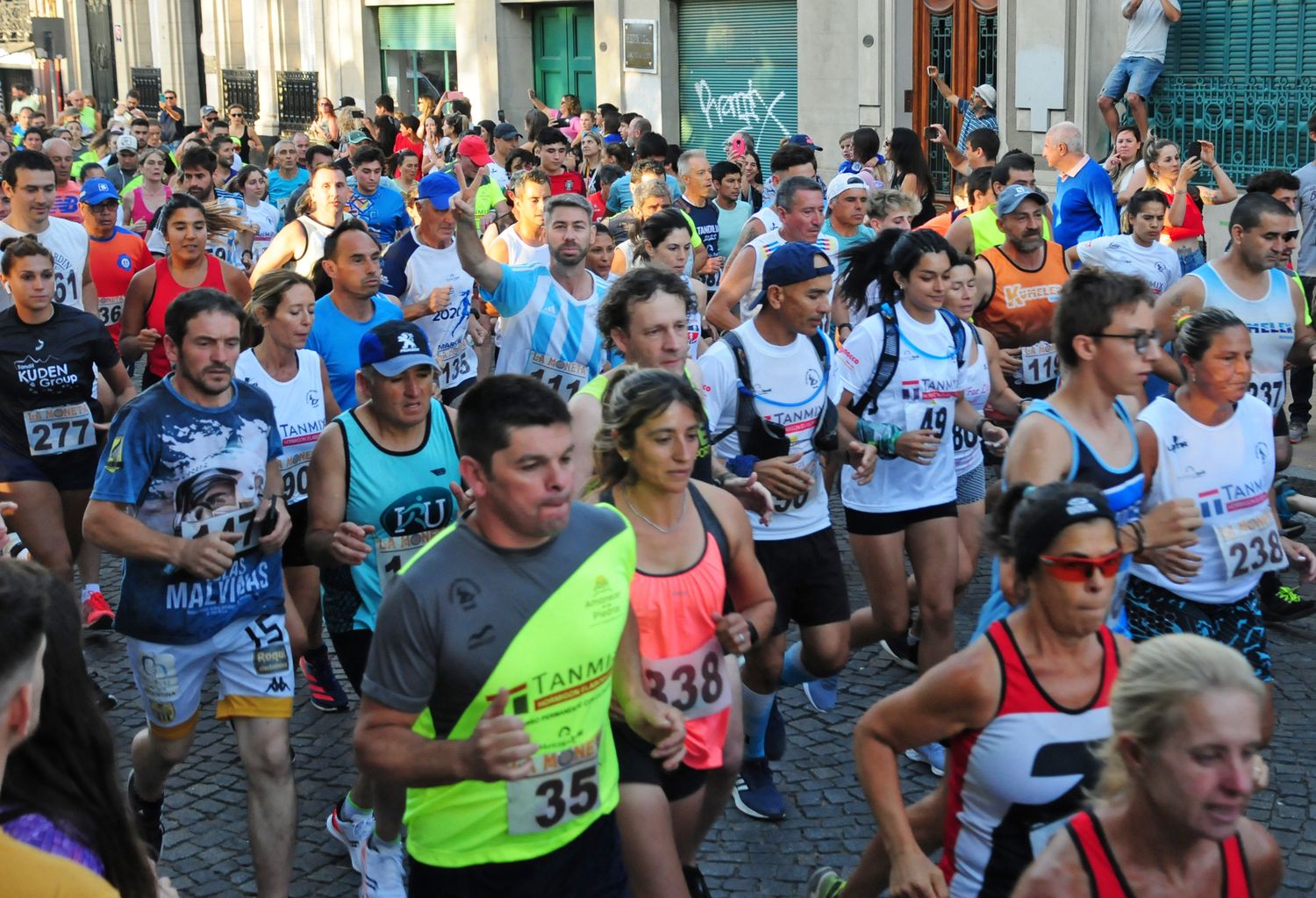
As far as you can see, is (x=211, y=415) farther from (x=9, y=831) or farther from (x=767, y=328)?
(x=9, y=831)

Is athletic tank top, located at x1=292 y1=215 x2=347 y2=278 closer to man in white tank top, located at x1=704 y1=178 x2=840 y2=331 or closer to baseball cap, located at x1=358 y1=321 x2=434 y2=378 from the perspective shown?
man in white tank top, located at x1=704 y1=178 x2=840 y2=331

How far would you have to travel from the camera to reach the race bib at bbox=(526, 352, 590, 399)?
25.3ft

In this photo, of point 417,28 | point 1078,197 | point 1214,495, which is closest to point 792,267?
point 1214,495

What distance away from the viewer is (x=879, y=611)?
20.8 ft

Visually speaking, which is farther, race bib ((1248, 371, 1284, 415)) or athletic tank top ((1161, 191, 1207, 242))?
athletic tank top ((1161, 191, 1207, 242))

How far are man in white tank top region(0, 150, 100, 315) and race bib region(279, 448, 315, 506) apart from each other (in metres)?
3.10

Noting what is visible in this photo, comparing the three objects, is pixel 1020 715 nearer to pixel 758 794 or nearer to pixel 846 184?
pixel 758 794

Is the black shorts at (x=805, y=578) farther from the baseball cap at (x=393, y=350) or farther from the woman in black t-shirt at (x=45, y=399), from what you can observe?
the woman in black t-shirt at (x=45, y=399)

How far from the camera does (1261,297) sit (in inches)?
301

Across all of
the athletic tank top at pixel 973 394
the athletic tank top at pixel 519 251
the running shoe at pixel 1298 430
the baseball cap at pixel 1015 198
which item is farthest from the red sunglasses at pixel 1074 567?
the running shoe at pixel 1298 430

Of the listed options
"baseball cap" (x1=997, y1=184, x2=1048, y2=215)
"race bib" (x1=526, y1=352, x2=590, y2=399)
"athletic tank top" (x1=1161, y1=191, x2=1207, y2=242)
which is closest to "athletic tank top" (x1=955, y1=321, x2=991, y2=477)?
"baseball cap" (x1=997, y1=184, x2=1048, y2=215)

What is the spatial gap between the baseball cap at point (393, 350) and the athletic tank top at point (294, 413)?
4.19 ft

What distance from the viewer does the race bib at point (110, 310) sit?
10.1m

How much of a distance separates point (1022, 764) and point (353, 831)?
2.68 meters
